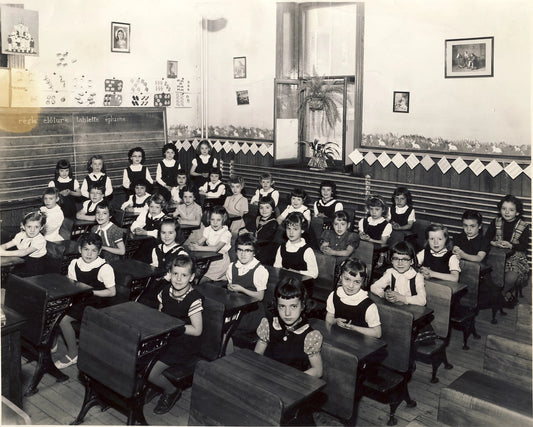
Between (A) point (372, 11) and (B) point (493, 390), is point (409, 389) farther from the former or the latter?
(A) point (372, 11)

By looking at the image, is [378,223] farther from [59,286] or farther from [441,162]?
[59,286]

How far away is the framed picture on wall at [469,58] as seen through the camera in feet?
18.2

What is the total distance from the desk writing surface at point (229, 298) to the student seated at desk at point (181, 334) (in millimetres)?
133

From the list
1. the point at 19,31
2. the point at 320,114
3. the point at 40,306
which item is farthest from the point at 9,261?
the point at 320,114

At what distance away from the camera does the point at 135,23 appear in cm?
744

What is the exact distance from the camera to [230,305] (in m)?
3.02

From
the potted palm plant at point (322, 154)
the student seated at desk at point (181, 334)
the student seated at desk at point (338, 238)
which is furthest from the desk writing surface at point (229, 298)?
the potted palm plant at point (322, 154)

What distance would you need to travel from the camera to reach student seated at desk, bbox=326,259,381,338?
9.55ft

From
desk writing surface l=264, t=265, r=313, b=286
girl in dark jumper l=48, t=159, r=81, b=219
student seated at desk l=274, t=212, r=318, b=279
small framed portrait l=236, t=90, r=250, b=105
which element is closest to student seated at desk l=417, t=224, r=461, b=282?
student seated at desk l=274, t=212, r=318, b=279

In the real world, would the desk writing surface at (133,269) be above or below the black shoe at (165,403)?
above

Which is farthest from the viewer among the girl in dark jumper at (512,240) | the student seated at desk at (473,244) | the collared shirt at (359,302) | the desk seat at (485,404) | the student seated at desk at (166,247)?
the girl in dark jumper at (512,240)

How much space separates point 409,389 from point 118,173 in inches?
208

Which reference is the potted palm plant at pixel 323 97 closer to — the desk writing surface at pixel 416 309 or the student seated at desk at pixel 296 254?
the student seated at desk at pixel 296 254

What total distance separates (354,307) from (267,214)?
7.68 ft
